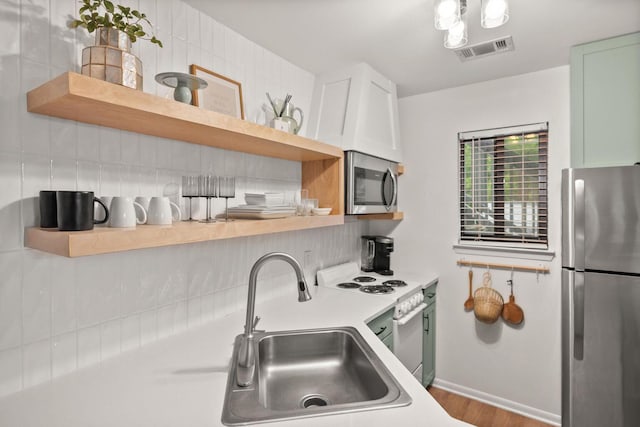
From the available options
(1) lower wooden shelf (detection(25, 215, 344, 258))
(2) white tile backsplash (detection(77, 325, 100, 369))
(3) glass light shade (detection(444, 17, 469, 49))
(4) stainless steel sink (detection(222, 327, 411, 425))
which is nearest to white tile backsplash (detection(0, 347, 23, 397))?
(2) white tile backsplash (detection(77, 325, 100, 369))

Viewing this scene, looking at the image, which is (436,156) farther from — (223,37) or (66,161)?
(66,161)

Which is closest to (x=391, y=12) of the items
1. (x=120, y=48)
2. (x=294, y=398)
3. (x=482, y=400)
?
(x=120, y=48)

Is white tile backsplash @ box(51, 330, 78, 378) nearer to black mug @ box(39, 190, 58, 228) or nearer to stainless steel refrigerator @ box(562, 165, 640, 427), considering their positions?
black mug @ box(39, 190, 58, 228)

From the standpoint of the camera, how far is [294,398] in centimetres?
136

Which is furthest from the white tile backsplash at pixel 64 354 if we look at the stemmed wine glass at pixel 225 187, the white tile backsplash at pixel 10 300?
the stemmed wine glass at pixel 225 187

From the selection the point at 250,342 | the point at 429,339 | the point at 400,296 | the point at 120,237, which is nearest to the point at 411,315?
the point at 400,296

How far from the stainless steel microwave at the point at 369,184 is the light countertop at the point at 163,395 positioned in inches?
38.0

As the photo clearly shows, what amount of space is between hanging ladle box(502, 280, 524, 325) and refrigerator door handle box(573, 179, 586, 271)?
28.8 inches

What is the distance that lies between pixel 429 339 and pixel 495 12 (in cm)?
228

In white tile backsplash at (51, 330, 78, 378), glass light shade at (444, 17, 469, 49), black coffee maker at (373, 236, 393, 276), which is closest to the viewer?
white tile backsplash at (51, 330, 78, 378)

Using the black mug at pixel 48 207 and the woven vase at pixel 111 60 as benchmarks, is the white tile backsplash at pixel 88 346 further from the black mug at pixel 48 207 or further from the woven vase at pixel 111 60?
the woven vase at pixel 111 60

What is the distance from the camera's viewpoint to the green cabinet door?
8.64 ft

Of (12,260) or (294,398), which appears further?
(294,398)

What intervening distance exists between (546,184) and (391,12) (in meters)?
1.65
